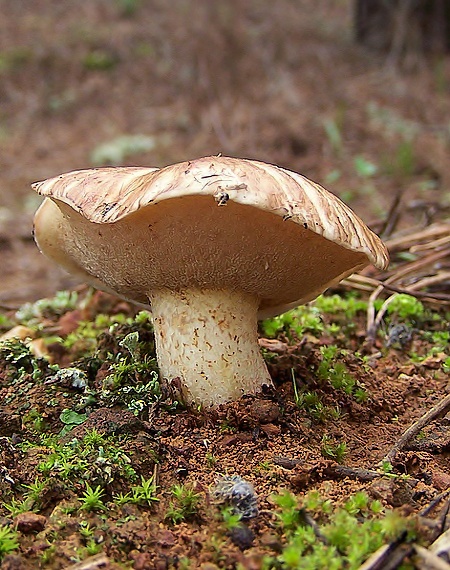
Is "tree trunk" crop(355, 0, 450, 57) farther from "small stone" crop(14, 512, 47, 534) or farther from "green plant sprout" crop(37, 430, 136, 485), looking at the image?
"small stone" crop(14, 512, 47, 534)

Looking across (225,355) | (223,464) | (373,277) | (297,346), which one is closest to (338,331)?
(297,346)

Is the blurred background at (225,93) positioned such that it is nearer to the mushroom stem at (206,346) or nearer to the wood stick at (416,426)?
the wood stick at (416,426)

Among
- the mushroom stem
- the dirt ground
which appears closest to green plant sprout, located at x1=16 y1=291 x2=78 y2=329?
the dirt ground

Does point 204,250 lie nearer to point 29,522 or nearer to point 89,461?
point 89,461

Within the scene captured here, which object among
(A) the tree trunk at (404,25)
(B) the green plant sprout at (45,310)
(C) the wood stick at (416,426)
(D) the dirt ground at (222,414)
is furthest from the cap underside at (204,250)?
(A) the tree trunk at (404,25)

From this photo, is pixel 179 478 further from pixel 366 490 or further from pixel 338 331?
pixel 338 331

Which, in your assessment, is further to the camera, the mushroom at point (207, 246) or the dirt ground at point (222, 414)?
the mushroom at point (207, 246)
